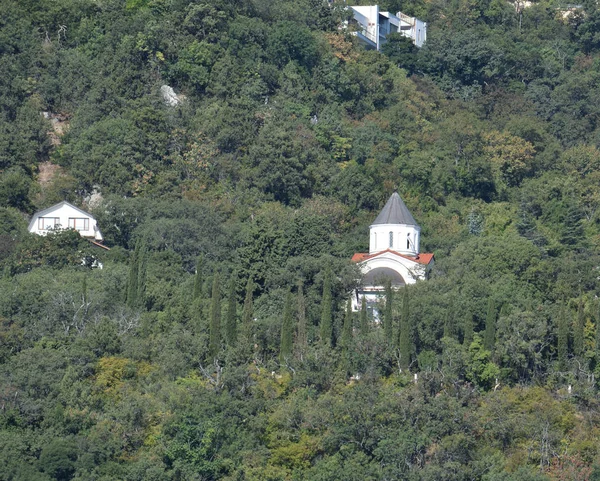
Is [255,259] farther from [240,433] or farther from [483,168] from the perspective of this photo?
[483,168]

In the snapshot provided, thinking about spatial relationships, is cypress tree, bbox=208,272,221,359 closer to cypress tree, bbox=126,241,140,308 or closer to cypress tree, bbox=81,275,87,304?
cypress tree, bbox=126,241,140,308

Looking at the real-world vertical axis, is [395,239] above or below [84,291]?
above

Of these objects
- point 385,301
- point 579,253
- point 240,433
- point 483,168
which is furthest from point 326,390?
point 483,168

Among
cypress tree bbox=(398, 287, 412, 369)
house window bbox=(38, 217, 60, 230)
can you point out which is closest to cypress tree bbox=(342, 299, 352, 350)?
cypress tree bbox=(398, 287, 412, 369)

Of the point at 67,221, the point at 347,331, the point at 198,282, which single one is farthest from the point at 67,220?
the point at 347,331

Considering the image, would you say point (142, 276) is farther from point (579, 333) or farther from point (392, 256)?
point (579, 333)

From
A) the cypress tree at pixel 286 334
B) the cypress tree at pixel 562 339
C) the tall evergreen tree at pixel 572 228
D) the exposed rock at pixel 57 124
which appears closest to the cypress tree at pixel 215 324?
the cypress tree at pixel 286 334
